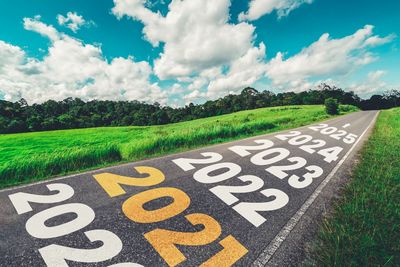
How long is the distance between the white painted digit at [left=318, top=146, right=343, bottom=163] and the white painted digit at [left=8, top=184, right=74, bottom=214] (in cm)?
759

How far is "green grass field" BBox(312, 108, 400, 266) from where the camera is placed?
264 cm

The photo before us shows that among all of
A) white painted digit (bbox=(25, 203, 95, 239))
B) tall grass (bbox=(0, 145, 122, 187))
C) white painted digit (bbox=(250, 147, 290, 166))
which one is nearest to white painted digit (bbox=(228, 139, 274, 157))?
white painted digit (bbox=(250, 147, 290, 166))

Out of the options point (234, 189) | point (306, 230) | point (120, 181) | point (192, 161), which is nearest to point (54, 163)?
point (120, 181)

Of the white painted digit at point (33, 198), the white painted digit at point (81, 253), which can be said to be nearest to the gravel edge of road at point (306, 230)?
the white painted digit at point (81, 253)

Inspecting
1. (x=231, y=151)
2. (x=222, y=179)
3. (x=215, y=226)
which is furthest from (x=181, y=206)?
(x=231, y=151)

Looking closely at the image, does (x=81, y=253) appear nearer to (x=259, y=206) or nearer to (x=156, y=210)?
(x=156, y=210)

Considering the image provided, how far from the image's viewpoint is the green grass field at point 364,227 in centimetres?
264

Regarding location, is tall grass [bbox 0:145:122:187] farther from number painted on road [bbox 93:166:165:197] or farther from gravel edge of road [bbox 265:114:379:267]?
gravel edge of road [bbox 265:114:379:267]

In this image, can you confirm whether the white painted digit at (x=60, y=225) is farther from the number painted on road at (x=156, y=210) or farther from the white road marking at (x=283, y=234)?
the white road marking at (x=283, y=234)

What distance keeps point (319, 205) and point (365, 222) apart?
81 centimetres

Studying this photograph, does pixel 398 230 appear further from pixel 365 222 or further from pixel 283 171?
pixel 283 171

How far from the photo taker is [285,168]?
634cm

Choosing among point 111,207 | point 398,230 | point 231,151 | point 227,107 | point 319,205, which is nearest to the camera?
point 398,230

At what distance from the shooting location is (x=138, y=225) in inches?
131
